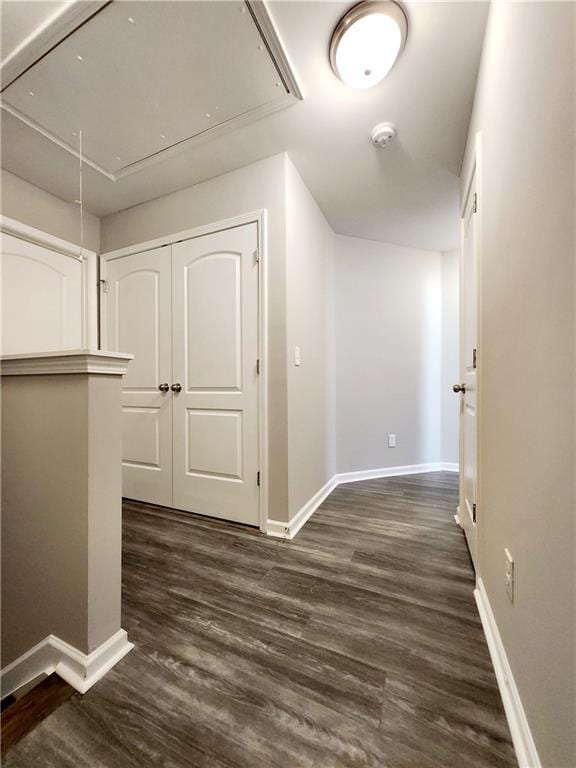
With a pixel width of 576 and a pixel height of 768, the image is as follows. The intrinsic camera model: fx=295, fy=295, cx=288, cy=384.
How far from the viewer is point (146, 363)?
2.30 m

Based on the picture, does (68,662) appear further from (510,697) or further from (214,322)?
(214,322)

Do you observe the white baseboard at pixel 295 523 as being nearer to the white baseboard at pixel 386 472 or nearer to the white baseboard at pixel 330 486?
the white baseboard at pixel 330 486

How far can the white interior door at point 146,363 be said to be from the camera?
2.21m

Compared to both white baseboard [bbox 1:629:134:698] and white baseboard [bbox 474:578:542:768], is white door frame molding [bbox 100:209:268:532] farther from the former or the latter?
white baseboard [bbox 474:578:542:768]

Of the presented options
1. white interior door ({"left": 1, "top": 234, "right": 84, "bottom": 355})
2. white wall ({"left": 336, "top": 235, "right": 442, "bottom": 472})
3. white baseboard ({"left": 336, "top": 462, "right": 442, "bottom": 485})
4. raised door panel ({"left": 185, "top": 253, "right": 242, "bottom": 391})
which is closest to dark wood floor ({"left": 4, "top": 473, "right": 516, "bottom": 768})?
raised door panel ({"left": 185, "top": 253, "right": 242, "bottom": 391})

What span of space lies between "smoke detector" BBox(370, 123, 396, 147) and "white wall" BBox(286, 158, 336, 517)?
20.4 inches

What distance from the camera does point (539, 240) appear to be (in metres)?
0.70

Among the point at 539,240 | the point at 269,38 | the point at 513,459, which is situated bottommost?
the point at 513,459

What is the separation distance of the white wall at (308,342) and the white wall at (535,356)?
1.06 m

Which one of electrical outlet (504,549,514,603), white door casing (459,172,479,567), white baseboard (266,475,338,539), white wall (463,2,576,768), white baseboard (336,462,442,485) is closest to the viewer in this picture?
white wall (463,2,576,768)

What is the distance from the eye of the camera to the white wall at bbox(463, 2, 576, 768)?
0.56 metres

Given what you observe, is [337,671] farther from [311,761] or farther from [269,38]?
[269,38]

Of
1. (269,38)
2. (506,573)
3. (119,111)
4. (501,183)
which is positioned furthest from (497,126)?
(119,111)

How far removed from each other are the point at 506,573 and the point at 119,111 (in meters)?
2.61
